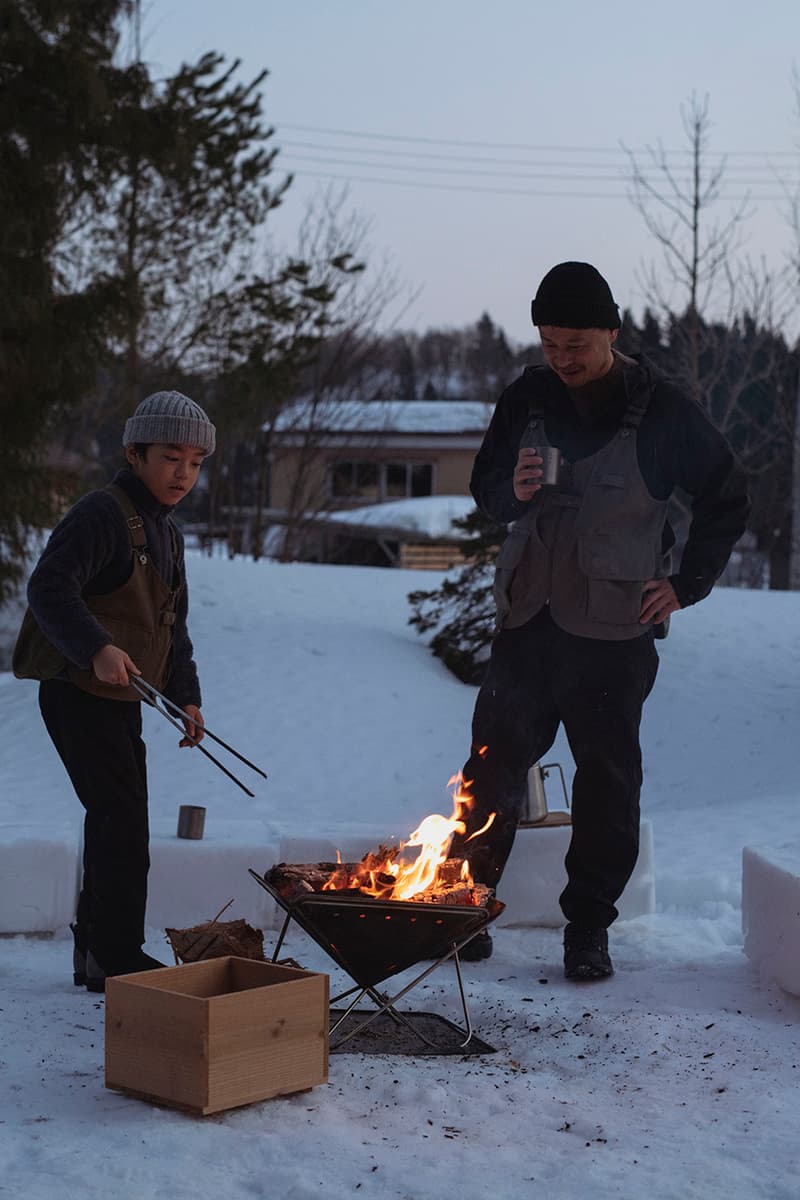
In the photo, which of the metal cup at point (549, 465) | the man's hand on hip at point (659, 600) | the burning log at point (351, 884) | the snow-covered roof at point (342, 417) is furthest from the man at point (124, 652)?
the snow-covered roof at point (342, 417)

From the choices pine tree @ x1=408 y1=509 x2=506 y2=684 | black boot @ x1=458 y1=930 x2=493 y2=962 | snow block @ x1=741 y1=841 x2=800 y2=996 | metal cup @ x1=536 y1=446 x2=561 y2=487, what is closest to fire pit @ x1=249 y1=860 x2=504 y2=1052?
black boot @ x1=458 y1=930 x2=493 y2=962

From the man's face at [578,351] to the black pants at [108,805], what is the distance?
5.29 feet

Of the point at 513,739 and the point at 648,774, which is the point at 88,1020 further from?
the point at 648,774

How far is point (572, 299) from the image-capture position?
4.15 meters

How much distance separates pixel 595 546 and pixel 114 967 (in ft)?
6.00

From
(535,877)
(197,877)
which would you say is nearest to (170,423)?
(197,877)

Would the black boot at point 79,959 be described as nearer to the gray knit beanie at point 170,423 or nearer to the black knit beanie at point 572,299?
the gray knit beanie at point 170,423

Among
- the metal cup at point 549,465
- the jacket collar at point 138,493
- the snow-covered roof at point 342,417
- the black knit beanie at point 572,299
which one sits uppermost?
the snow-covered roof at point 342,417

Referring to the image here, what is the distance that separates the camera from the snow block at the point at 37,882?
4613mm

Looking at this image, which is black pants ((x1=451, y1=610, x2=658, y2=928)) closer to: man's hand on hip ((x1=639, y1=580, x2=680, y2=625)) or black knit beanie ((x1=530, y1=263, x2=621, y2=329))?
man's hand on hip ((x1=639, y1=580, x2=680, y2=625))

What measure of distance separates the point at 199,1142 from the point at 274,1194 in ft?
0.93

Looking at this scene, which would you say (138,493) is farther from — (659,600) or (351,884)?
(659,600)

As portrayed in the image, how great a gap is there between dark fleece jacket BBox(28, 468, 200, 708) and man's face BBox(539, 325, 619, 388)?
4.03 feet

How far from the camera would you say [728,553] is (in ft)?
14.0
